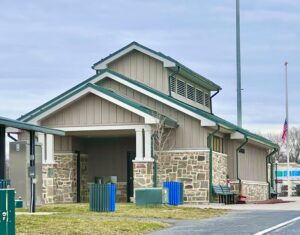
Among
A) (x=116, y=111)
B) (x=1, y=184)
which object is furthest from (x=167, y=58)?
(x=1, y=184)

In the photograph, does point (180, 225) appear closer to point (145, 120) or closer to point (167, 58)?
point (145, 120)

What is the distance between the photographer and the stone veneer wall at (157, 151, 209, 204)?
3341 cm

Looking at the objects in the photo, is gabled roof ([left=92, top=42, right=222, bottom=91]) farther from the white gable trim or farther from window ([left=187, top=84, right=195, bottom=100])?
the white gable trim

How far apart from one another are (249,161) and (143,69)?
857 centimetres

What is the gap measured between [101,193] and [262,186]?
19.7m

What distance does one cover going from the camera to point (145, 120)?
104ft

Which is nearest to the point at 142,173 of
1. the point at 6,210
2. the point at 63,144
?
the point at 63,144

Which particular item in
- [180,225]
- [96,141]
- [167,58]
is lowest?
[180,225]

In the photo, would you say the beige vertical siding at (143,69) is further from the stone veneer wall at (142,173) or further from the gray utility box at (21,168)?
the gray utility box at (21,168)

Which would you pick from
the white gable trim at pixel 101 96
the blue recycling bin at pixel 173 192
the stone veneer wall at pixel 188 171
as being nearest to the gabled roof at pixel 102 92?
the white gable trim at pixel 101 96

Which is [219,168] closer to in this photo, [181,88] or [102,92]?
[181,88]

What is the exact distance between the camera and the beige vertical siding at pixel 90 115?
106ft

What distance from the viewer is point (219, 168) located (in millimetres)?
35344

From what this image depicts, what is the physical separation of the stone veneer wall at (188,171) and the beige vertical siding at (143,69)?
3896mm
